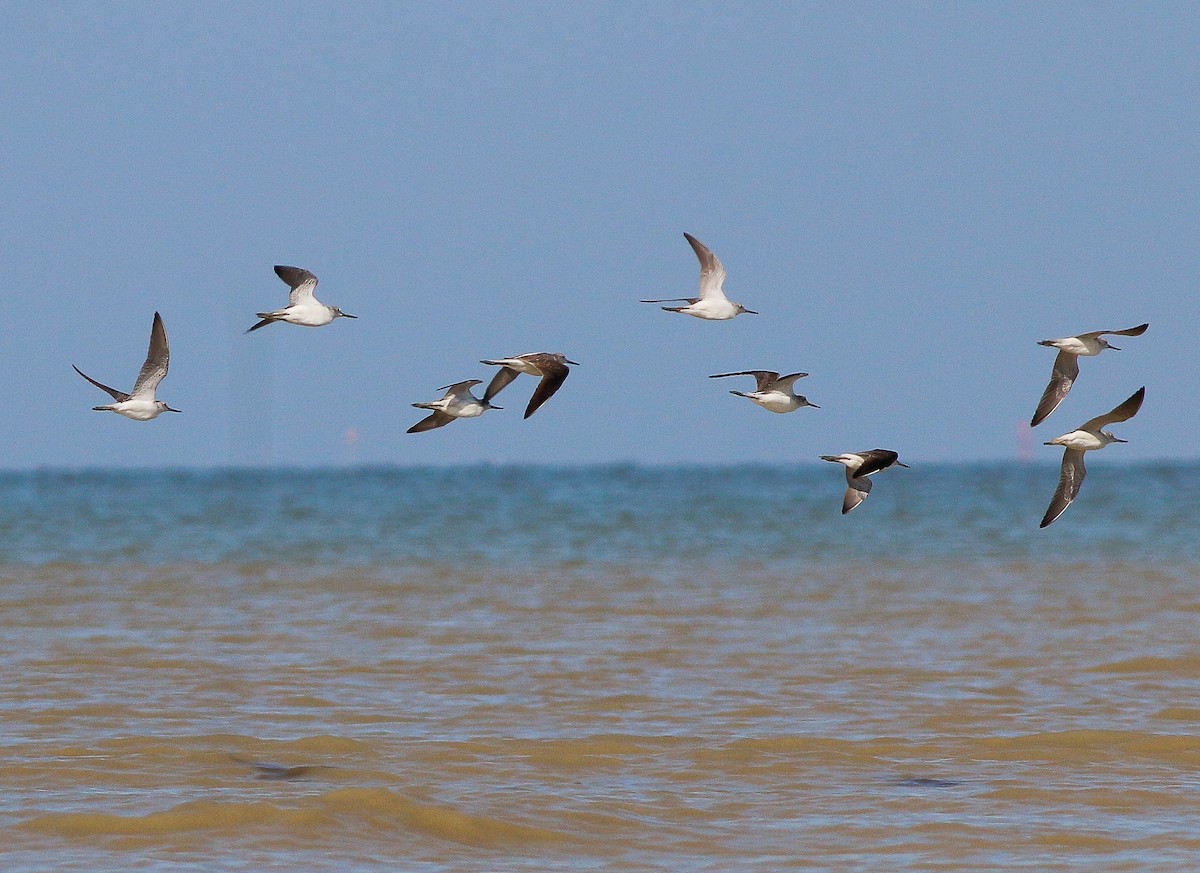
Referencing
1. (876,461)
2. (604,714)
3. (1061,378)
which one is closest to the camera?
(876,461)

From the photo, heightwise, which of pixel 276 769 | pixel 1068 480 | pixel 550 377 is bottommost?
pixel 276 769

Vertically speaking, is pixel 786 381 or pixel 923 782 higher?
pixel 786 381

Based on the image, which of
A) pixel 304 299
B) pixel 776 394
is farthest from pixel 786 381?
pixel 304 299

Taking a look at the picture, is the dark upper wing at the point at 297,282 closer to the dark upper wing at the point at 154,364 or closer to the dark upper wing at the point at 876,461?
the dark upper wing at the point at 154,364

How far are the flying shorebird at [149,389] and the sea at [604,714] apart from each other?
218cm

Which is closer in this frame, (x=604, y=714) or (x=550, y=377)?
(x=550, y=377)

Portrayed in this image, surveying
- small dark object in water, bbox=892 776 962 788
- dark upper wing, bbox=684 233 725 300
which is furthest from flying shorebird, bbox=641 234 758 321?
small dark object in water, bbox=892 776 962 788

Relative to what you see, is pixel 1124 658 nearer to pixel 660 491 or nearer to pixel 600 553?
pixel 600 553

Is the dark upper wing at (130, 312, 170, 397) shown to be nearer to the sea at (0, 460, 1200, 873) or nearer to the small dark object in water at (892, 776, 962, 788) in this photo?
the sea at (0, 460, 1200, 873)

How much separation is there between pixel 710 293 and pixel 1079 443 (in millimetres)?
2933

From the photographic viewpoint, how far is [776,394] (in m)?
10.6

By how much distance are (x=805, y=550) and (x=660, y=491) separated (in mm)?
35735

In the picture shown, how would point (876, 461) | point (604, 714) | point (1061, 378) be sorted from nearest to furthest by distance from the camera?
1. point (876, 461)
2. point (1061, 378)
3. point (604, 714)

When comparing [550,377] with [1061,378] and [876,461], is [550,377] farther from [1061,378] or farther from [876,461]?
[1061,378]
